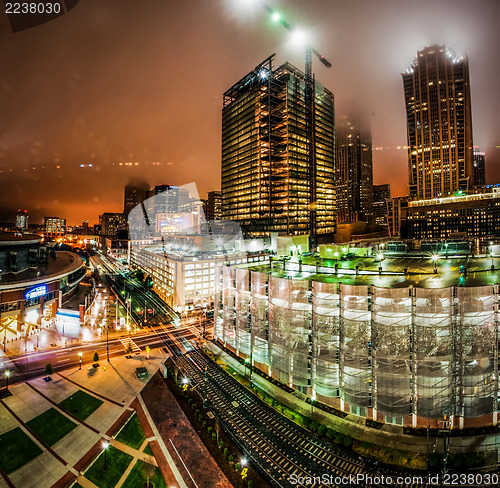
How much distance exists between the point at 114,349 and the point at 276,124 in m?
113

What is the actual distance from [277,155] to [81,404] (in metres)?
115

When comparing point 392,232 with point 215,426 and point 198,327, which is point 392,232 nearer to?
point 198,327

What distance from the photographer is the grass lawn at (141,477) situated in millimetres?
22094

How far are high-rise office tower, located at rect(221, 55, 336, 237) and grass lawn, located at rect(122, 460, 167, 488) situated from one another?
101 meters

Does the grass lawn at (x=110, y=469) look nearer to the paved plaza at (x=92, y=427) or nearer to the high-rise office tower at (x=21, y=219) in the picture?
the paved plaza at (x=92, y=427)

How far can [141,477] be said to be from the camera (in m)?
22.8

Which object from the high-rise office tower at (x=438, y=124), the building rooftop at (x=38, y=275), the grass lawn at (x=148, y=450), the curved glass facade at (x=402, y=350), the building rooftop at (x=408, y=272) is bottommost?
the grass lawn at (x=148, y=450)

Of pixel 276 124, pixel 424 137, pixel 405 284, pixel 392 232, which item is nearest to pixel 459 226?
pixel 392 232

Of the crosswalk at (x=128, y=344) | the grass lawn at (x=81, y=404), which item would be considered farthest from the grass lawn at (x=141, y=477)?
the crosswalk at (x=128, y=344)

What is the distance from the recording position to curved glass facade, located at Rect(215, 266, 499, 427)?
83.4 feet

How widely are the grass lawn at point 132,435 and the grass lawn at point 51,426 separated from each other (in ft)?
17.3

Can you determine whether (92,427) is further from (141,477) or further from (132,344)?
(132,344)

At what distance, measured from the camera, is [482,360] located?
25969 millimetres

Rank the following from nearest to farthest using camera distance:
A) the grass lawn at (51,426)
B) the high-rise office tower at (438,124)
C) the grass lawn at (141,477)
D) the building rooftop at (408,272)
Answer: the grass lawn at (141,477) < the grass lawn at (51,426) < the building rooftop at (408,272) < the high-rise office tower at (438,124)
